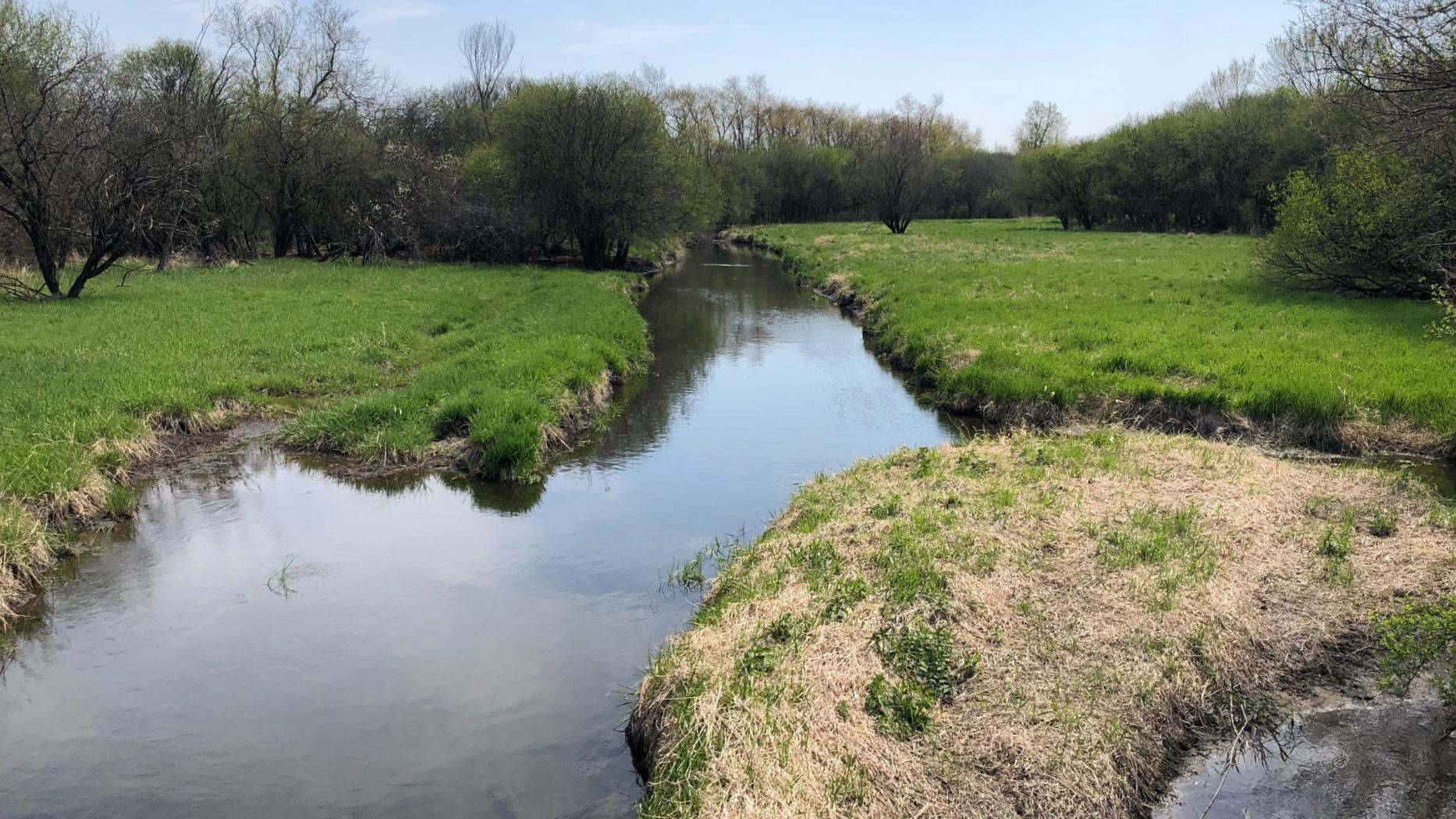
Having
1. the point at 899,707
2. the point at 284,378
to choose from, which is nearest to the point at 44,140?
the point at 284,378

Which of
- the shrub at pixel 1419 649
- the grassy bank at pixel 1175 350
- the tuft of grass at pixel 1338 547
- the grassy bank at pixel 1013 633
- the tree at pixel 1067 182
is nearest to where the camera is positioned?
the grassy bank at pixel 1013 633

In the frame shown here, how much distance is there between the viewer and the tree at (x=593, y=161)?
108 feet

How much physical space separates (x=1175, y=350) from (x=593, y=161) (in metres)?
23.7

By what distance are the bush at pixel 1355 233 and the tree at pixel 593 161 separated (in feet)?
69.0

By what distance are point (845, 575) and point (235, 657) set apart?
5.06m

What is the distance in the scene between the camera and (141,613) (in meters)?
7.78

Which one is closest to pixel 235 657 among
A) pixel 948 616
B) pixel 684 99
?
pixel 948 616

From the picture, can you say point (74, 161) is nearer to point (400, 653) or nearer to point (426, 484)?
point (426, 484)

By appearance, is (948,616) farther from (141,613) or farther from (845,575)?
(141,613)

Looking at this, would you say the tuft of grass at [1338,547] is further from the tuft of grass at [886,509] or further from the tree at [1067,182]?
the tree at [1067,182]

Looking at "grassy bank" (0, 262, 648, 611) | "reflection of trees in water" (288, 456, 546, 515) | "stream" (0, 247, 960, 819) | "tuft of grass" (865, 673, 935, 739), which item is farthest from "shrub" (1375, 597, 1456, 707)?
"grassy bank" (0, 262, 648, 611)

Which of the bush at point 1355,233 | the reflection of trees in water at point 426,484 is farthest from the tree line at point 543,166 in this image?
the reflection of trees in water at point 426,484

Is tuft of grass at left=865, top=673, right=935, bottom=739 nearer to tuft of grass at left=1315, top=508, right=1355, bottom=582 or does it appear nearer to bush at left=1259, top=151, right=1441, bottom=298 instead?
tuft of grass at left=1315, top=508, right=1355, bottom=582

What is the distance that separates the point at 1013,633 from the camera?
21.0 feet
